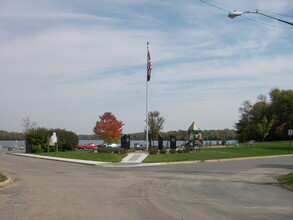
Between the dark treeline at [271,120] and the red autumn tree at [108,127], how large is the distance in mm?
32182

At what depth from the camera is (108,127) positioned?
56.8m

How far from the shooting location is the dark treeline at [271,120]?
75.9 metres

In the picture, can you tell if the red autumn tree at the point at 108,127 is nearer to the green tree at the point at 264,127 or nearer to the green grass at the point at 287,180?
the green tree at the point at 264,127

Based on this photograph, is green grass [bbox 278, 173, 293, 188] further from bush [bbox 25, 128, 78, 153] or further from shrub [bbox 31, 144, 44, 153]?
shrub [bbox 31, 144, 44, 153]

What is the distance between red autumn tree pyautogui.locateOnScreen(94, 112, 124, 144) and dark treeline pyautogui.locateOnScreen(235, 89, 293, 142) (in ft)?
106

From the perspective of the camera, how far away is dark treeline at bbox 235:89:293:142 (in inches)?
2990

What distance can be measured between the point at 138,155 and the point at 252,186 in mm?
19826

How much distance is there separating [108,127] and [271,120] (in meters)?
37.6

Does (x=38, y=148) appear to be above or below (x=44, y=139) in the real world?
below

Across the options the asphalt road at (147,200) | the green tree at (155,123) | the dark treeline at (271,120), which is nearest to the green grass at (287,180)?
the asphalt road at (147,200)

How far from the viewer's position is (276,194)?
12938 millimetres

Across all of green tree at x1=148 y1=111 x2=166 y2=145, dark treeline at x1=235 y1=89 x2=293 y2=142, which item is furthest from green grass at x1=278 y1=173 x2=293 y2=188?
dark treeline at x1=235 y1=89 x2=293 y2=142

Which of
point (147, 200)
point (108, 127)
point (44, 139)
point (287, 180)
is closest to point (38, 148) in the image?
point (44, 139)

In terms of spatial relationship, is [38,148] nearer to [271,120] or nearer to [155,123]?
[155,123]
